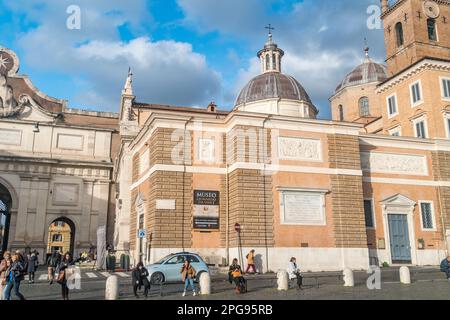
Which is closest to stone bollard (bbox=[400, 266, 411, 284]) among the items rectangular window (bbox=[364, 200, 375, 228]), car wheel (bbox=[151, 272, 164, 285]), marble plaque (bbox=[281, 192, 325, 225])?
marble plaque (bbox=[281, 192, 325, 225])

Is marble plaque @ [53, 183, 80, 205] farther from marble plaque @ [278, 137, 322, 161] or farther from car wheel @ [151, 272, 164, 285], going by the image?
car wheel @ [151, 272, 164, 285]

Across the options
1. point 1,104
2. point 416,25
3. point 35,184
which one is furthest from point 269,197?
point 1,104

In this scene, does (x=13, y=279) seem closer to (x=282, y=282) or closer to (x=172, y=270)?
(x=172, y=270)

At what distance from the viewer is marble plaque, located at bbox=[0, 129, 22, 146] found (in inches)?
Answer: 1638

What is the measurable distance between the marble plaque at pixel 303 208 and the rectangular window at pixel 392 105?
14.5 meters

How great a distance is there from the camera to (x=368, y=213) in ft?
90.9

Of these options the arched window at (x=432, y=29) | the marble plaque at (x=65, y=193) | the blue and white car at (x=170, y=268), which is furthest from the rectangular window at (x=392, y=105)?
the marble plaque at (x=65, y=193)

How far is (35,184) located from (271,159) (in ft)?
87.0

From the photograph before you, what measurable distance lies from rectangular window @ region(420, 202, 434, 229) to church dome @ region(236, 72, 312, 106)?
12.6 meters

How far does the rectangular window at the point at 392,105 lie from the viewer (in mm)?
35781

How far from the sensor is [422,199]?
2905 cm

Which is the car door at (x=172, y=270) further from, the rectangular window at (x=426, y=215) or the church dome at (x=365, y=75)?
the church dome at (x=365, y=75)

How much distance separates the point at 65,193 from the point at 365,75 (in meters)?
35.3

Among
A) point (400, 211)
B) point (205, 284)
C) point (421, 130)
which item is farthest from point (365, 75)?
point (205, 284)
